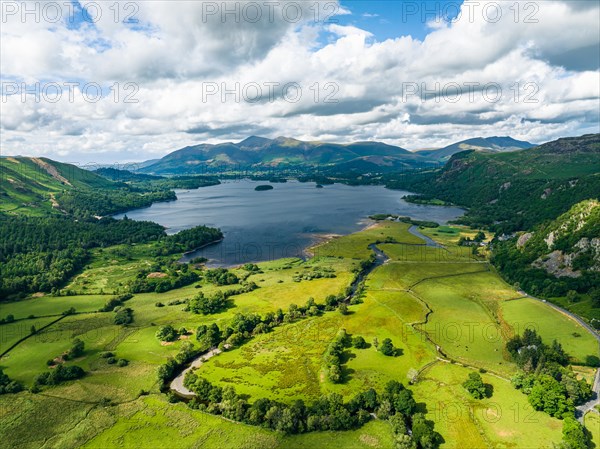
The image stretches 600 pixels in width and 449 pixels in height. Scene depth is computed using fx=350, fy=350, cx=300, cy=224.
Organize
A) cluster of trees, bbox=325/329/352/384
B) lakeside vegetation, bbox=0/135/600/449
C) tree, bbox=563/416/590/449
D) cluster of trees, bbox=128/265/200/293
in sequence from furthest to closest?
cluster of trees, bbox=128/265/200/293, cluster of trees, bbox=325/329/352/384, lakeside vegetation, bbox=0/135/600/449, tree, bbox=563/416/590/449

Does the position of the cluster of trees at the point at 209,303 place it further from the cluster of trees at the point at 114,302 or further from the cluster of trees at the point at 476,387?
the cluster of trees at the point at 476,387

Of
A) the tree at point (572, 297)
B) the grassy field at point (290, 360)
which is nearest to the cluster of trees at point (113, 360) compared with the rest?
the grassy field at point (290, 360)

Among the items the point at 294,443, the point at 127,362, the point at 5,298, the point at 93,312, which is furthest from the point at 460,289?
the point at 5,298

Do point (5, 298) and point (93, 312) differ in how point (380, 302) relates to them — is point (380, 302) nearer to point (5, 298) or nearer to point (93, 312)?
point (93, 312)

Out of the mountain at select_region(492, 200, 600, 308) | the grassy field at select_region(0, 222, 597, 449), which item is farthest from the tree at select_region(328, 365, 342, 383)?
the mountain at select_region(492, 200, 600, 308)

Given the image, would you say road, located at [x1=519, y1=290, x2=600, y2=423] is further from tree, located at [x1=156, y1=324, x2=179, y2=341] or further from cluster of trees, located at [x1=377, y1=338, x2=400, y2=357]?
tree, located at [x1=156, y1=324, x2=179, y2=341]

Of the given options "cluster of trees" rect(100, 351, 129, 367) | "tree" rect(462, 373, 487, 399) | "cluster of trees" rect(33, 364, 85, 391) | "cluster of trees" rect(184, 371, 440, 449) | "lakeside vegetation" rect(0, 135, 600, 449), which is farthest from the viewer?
"cluster of trees" rect(100, 351, 129, 367)
